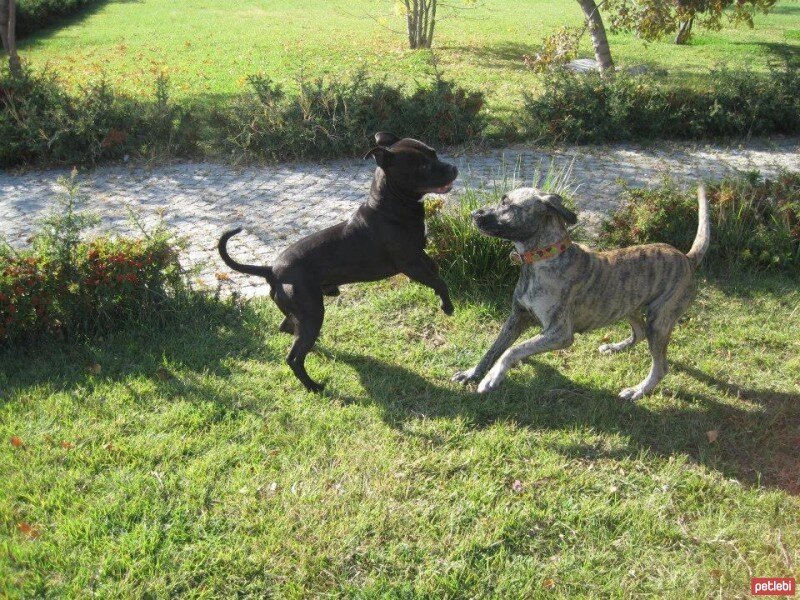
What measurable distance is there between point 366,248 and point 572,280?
1.49 metres

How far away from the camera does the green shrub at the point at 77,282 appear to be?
508 cm

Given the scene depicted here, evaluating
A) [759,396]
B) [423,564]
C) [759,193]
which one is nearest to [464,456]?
[423,564]

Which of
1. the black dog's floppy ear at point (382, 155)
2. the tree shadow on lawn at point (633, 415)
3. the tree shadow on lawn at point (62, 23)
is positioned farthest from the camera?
the tree shadow on lawn at point (62, 23)

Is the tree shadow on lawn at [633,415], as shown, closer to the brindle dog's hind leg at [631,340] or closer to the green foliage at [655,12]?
the brindle dog's hind leg at [631,340]

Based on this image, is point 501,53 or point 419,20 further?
point 501,53

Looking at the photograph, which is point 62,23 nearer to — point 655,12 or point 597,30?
point 597,30

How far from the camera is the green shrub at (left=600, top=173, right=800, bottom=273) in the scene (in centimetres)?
633

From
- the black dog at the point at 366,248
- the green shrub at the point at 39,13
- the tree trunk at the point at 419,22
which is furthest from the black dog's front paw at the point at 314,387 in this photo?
the green shrub at the point at 39,13

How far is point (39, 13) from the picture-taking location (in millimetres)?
21188

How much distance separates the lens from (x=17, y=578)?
10.4 ft

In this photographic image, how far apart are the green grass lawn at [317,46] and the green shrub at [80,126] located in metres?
2.48

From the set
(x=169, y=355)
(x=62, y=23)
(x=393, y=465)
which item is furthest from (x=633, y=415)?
(x=62, y=23)

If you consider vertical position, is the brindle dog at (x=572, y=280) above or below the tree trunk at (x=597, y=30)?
below

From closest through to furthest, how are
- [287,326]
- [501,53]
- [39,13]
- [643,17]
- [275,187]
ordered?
[287,326] → [275,187] → [643,17] → [501,53] → [39,13]
